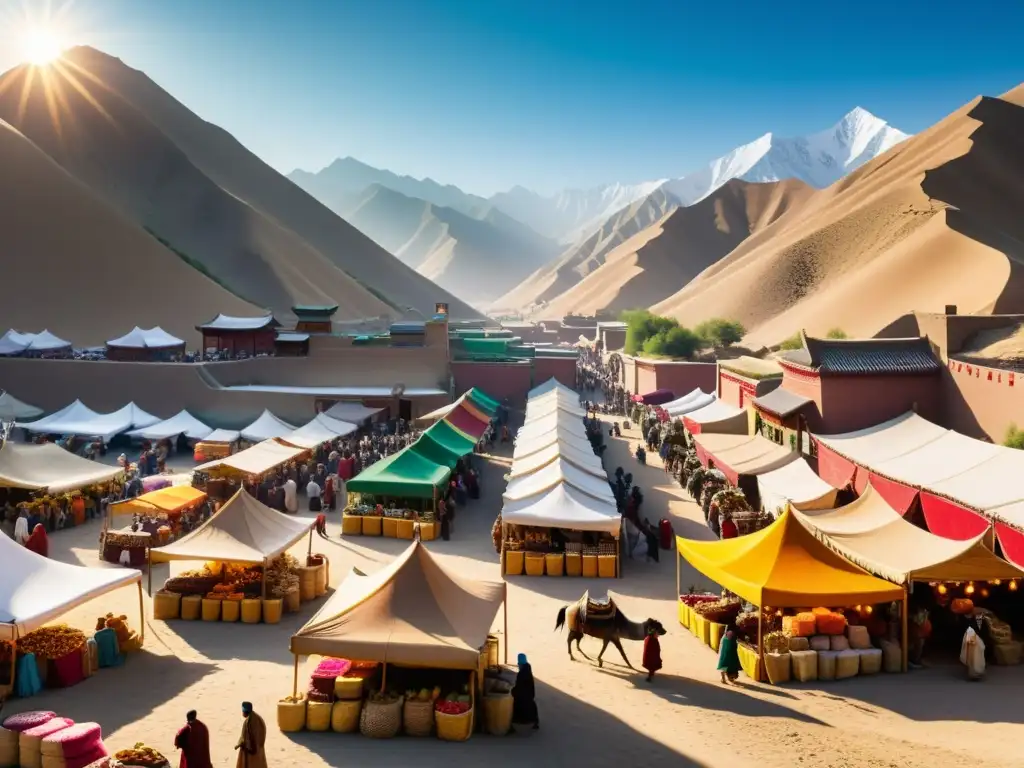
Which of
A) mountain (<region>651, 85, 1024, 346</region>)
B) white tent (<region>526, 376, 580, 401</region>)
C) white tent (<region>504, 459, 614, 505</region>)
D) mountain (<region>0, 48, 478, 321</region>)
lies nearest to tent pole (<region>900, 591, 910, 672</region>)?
white tent (<region>504, 459, 614, 505</region>)

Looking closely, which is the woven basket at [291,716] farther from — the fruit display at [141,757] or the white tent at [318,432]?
the white tent at [318,432]

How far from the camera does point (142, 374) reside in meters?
33.1

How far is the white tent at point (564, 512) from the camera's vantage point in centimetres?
1574

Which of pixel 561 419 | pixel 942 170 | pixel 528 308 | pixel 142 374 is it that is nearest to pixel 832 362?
pixel 561 419

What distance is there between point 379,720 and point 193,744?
2.14 m

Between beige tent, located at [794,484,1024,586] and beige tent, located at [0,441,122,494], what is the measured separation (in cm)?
1571

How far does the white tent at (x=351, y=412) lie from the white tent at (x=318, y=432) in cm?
172

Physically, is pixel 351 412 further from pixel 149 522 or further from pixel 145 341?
pixel 149 522

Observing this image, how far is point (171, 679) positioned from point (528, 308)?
5910 inches

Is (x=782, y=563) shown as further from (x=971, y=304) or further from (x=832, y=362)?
(x=971, y=304)

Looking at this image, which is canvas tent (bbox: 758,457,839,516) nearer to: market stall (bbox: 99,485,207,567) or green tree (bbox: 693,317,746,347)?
market stall (bbox: 99,485,207,567)

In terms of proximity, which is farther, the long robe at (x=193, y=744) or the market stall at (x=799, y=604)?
the market stall at (x=799, y=604)

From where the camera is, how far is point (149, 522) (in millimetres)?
16906

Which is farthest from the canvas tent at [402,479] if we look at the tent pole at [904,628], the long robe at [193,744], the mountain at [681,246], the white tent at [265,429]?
the mountain at [681,246]
